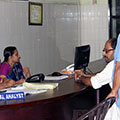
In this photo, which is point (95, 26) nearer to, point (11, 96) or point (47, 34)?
point (47, 34)

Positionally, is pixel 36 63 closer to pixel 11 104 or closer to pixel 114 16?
pixel 114 16

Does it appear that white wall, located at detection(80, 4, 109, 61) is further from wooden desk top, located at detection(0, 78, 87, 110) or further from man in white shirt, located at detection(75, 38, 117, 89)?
man in white shirt, located at detection(75, 38, 117, 89)

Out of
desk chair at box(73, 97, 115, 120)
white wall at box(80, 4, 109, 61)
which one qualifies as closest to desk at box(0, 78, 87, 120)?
desk chair at box(73, 97, 115, 120)

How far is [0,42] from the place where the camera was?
5.97m

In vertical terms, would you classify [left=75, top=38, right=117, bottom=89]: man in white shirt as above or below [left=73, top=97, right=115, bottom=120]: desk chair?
above

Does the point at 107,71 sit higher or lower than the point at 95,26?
lower

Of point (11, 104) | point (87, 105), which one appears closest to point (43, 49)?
point (87, 105)

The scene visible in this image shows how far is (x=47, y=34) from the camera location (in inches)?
287

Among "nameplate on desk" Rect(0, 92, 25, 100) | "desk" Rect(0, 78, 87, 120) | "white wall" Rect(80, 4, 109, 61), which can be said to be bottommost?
"desk" Rect(0, 78, 87, 120)

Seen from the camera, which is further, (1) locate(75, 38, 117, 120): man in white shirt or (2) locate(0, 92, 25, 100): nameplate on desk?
(1) locate(75, 38, 117, 120): man in white shirt

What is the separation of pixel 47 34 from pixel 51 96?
410cm

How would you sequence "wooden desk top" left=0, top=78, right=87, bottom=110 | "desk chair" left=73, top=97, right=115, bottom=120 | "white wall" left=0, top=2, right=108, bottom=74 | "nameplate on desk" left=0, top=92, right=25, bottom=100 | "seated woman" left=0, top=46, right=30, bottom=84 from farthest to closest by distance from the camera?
"white wall" left=0, top=2, right=108, bottom=74
"seated woman" left=0, top=46, right=30, bottom=84
"nameplate on desk" left=0, top=92, right=25, bottom=100
"wooden desk top" left=0, top=78, right=87, bottom=110
"desk chair" left=73, top=97, right=115, bottom=120

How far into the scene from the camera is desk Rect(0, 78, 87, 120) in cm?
299

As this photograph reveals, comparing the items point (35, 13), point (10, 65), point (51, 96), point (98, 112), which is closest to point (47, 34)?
point (35, 13)
